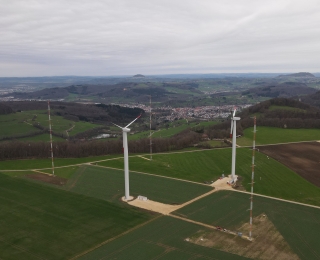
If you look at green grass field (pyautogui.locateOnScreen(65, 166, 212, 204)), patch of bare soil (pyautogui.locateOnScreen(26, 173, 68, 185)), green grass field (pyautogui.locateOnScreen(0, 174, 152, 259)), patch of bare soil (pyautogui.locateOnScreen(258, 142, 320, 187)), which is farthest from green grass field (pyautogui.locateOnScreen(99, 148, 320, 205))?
green grass field (pyautogui.locateOnScreen(0, 174, 152, 259))

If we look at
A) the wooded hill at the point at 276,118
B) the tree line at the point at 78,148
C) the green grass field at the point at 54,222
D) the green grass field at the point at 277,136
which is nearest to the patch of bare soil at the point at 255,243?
the green grass field at the point at 54,222

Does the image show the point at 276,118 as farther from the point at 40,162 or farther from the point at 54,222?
the point at 54,222

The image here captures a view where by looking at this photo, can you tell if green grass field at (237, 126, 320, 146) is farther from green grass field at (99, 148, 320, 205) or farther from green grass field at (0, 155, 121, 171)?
green grass field at (0, 155, 121, 171)

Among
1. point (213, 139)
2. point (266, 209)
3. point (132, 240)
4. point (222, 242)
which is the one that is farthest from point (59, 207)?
point (213, 139)

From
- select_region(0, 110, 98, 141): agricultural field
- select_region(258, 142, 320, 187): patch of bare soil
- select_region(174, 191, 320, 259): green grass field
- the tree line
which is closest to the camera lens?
select_region(174, 191, 320, 259): green grass field

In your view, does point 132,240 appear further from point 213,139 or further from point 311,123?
point 311,123

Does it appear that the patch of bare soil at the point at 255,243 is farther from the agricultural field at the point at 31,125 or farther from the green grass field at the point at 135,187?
the agricultural field at the point at 31,125

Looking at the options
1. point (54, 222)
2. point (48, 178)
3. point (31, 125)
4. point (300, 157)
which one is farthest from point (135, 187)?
point (31, 125)
